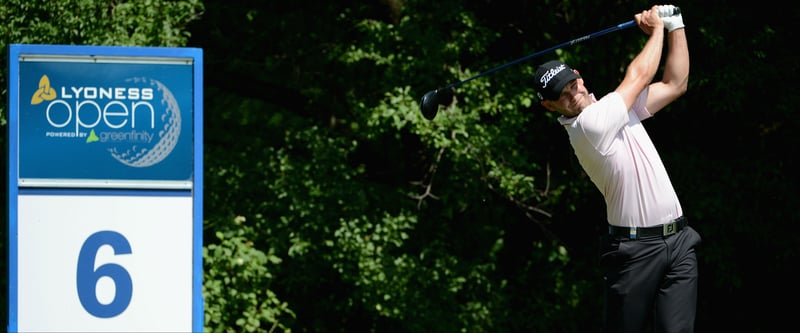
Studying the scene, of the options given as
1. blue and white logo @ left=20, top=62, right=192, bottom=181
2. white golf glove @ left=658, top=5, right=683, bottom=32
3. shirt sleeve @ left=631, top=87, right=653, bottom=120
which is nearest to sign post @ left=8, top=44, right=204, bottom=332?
blue and white logo @ left=20, top=62, right=192, bottom=181

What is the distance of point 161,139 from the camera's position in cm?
558

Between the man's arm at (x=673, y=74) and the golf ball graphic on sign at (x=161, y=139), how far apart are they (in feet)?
7.51

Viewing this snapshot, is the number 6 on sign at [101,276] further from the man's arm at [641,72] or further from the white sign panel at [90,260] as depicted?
the man's arm at [641,72]

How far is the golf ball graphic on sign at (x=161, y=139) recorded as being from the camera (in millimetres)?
5555

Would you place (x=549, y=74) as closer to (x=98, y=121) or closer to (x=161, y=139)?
(x=161, y=139)

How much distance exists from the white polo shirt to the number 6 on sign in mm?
2319

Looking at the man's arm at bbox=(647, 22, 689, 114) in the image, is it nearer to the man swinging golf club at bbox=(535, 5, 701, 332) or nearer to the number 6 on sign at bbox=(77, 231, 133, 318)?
the man swinging golf club at bbox=(535, 5, 701, 332)

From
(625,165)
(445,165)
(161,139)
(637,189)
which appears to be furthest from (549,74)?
(445,165)

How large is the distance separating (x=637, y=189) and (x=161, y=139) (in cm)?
235

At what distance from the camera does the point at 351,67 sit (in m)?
10.9

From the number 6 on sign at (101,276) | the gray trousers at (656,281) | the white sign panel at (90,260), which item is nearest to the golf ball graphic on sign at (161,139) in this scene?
the white sign panel at (90,260)

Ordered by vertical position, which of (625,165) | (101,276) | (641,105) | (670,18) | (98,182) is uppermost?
(670,18)

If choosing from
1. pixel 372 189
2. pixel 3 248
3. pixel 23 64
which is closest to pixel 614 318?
pixel 23 64

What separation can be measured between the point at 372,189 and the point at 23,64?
5.44 m
